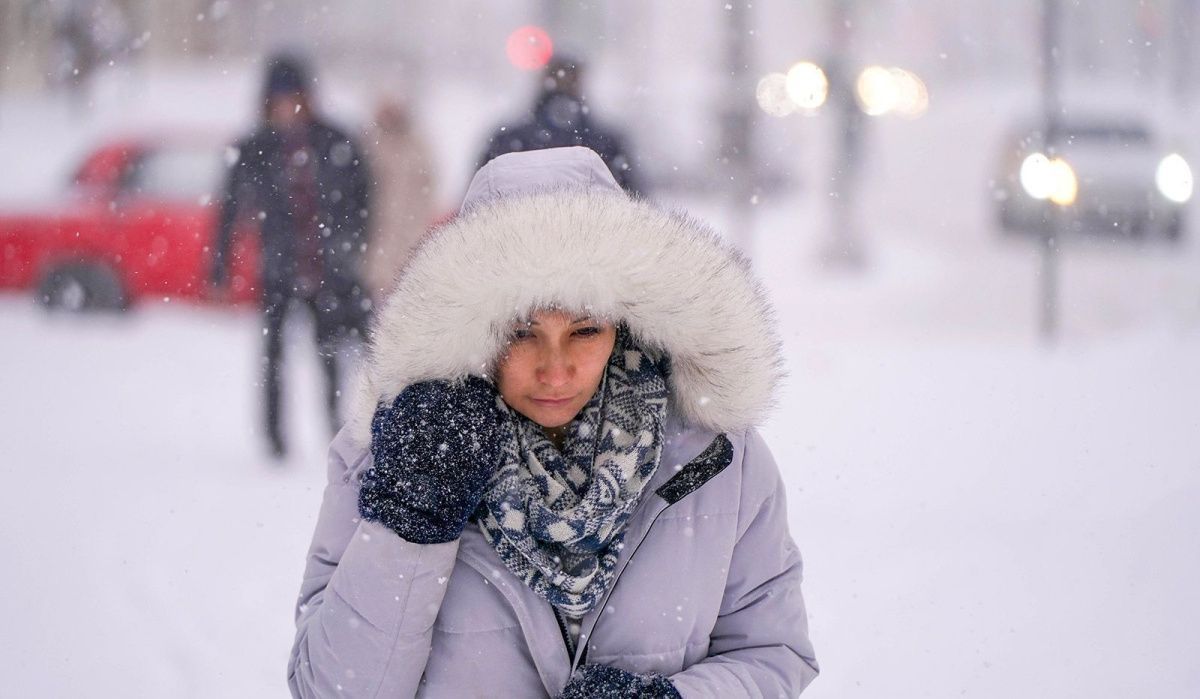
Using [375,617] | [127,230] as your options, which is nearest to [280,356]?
[375,617]

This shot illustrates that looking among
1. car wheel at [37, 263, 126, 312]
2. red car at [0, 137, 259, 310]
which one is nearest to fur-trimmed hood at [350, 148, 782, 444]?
red car at [0, 137, 259, 310]

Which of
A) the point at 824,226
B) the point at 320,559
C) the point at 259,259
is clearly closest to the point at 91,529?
the point at 259,259

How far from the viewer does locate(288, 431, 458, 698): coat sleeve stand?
1510mm

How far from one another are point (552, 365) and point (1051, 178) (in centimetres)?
1068

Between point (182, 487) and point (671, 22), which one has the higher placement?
point (671, 22)

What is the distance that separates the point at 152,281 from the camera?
9203 millimetres

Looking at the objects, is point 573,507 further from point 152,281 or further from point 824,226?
point 824,226

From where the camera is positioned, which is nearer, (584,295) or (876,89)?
(584,295)

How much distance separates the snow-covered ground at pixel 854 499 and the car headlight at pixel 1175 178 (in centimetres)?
158

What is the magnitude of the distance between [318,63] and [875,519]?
45.1ft

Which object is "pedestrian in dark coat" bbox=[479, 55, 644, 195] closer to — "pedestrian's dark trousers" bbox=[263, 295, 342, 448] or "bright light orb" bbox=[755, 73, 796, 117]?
"pedestrian's dark trousers" bbox=[263, 295, 342, 448]

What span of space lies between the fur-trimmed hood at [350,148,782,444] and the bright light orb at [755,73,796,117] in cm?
A: 1382

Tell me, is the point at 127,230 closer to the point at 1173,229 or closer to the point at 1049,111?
the point at 1049,111

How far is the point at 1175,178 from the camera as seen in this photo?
11.2 m
